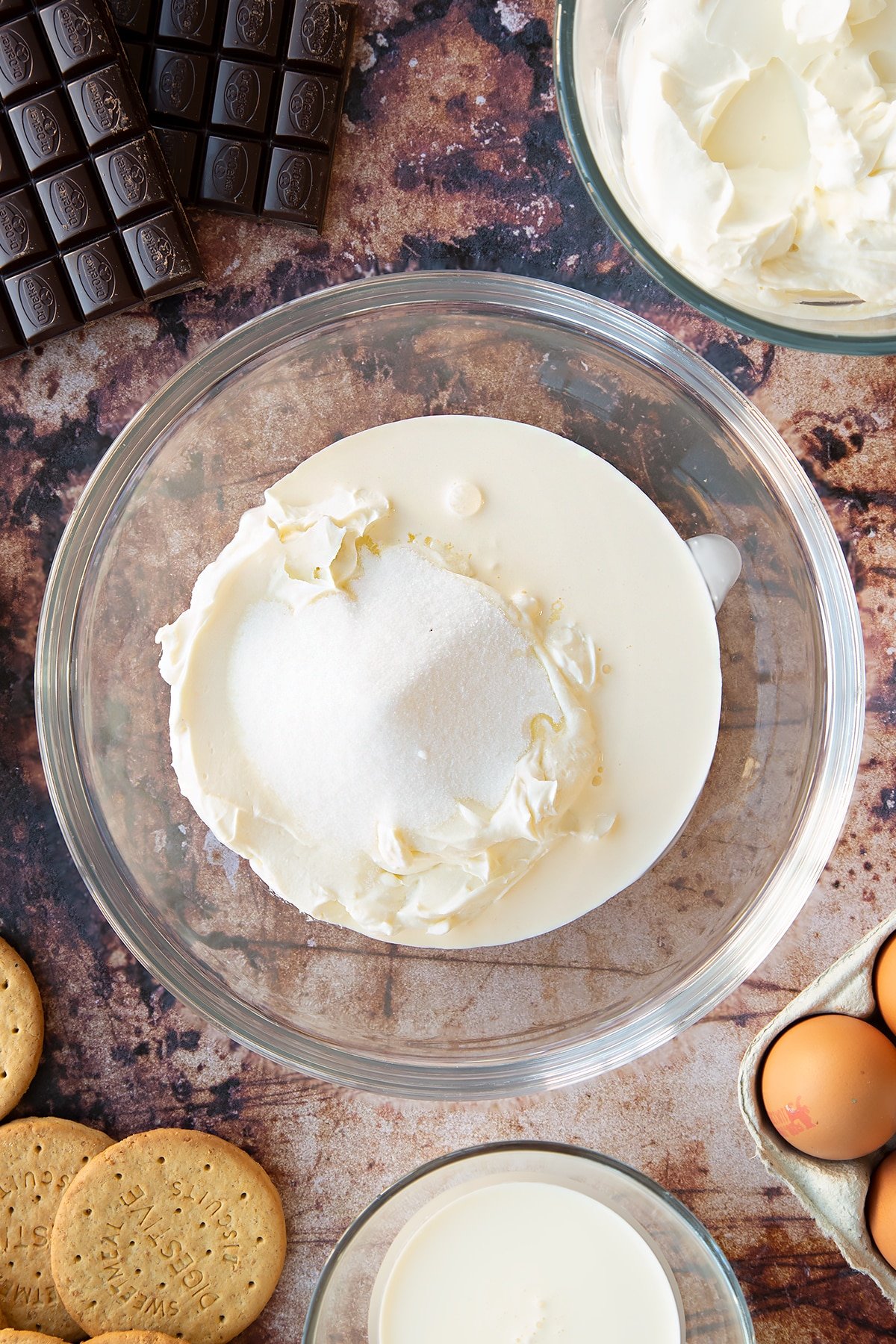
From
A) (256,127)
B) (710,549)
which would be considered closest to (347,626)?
(710,549)

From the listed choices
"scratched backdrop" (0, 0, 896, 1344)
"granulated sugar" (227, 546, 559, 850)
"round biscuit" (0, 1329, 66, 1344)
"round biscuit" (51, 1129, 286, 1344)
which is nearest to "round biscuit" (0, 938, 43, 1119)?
"scratched backdrop" (0, 0, 896, 1344)

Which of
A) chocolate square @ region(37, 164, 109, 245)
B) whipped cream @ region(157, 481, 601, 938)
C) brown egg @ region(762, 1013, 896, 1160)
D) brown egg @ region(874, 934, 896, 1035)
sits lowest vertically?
brown egg @ region(762, 1013, 896, 1160)

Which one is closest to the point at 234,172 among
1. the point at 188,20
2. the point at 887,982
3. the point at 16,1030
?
the point at 188,20

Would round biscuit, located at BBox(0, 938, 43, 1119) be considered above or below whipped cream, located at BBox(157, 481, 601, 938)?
below

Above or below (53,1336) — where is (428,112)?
above

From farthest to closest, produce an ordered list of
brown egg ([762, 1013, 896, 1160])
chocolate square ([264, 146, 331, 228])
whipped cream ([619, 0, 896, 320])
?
chocolate square ([264, 146, 331, 228]) → brown egg ([762, 1013, 896, 1160]) → whipped cream ([619, 0, 896, 320])

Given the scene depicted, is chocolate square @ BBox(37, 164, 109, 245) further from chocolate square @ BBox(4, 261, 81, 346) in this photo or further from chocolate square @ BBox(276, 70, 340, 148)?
chocolate square @ BBox(276, 70, 340, 148)

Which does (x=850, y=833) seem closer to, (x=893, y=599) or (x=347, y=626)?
(x=893, y=599)
